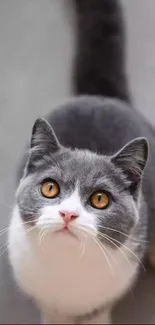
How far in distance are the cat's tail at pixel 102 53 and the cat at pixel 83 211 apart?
0.07 metres

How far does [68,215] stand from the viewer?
0.81 m

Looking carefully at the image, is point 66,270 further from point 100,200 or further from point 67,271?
point 100,200

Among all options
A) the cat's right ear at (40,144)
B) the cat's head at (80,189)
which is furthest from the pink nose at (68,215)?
the cat's right ear at (40,144)

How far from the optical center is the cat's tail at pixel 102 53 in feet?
3.57

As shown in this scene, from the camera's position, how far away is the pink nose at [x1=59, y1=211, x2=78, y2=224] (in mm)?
815

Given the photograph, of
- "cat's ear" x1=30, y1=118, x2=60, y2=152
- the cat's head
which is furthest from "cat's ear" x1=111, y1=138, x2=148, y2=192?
"cat's ear" x1=30, y1=118, x2=60, y2=152

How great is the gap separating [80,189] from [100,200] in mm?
38

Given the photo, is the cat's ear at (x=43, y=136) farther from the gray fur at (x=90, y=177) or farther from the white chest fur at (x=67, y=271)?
the white chest fur at (x=67, y=271)

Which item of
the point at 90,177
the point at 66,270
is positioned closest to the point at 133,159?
the point at 90,177

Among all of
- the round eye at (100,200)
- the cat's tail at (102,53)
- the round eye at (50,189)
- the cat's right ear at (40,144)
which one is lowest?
the round eye at (100,200)

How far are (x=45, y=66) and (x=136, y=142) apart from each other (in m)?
0.39

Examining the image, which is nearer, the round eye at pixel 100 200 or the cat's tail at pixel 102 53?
the round eye at pixel 100 200

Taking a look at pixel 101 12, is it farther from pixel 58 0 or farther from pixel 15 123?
pixel 15 123

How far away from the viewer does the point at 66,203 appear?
83 cm
